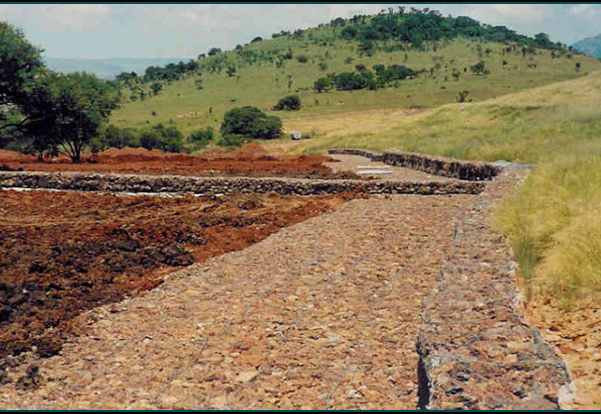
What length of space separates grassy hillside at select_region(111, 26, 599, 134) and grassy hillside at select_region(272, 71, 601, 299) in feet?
70.0

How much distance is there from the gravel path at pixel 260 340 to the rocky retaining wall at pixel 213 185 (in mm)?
6921

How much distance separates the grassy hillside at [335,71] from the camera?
266ft

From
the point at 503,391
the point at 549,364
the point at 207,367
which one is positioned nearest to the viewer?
the point at 503,391

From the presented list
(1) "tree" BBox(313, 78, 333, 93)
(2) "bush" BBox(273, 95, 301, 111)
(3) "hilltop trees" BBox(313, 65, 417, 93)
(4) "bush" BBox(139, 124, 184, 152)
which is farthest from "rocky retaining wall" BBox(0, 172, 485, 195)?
(1) "tree" BBox(313, 78, 333, 93)

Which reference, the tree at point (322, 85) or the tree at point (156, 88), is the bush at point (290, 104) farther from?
the tree at point (156, 88)

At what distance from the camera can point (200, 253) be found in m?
10.1

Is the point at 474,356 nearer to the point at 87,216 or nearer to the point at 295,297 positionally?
the point at 295,297

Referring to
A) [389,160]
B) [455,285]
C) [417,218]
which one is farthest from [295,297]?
[389,160]

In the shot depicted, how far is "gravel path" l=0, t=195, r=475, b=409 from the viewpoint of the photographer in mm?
5062

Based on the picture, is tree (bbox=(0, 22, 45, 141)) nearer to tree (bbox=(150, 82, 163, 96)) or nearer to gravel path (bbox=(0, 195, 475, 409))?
gravel path (bbox=(0, 195, 475, 409))

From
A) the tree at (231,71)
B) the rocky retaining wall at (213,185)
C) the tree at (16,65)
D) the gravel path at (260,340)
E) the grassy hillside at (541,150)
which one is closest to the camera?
the gravel path at (260,340)

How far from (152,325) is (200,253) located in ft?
11.2

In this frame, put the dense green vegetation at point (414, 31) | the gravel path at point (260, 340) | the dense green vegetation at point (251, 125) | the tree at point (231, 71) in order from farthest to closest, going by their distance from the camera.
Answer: the dense green vegetation at point (414, 31) < the tree at point (231, 71) < the dense green vegetation at point (251, 125) < the gravel path at point (260, 340)

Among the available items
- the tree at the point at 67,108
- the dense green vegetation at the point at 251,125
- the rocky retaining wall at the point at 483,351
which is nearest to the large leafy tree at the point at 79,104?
the tree at the point at 67,108
